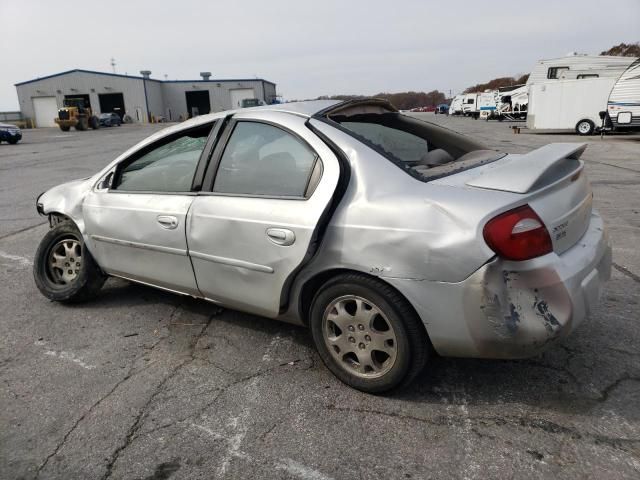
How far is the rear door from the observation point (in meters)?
2.59

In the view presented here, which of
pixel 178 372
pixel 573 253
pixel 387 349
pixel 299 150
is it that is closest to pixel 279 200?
pixel 299 150

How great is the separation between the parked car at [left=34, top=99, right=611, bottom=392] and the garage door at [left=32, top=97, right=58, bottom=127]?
200 feet

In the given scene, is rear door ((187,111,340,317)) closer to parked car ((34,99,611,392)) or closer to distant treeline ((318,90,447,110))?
parked car ((34,99,611,392))

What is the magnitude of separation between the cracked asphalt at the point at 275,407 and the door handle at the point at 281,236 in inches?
32.5

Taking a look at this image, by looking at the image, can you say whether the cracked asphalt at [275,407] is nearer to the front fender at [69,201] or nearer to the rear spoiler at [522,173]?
the front fender at [69,201]

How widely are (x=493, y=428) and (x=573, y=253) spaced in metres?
0.94

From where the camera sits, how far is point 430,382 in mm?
2729

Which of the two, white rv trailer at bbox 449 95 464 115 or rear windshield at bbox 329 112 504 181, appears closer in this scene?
rear windshield at bbox 329 112 504 181

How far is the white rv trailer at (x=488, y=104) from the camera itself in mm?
41094

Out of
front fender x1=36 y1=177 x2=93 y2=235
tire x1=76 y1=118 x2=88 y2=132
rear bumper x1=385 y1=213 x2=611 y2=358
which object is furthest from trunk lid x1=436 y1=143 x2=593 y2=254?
tire x1=76 y1=118 x2=88 y2=132

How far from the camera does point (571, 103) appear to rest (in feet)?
73.6

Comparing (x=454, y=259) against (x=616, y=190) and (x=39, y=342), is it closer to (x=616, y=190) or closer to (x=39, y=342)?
(x=39, y=342)

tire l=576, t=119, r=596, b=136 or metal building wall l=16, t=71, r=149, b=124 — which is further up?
metal building wall l=16, t=71, r=149, b=124

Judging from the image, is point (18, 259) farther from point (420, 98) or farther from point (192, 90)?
point (420, 98)
